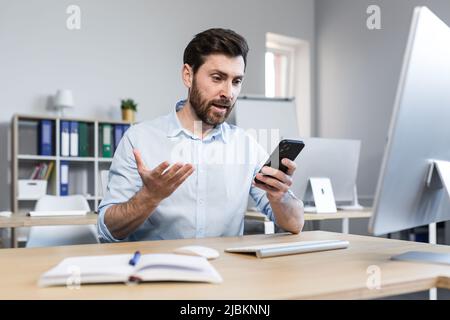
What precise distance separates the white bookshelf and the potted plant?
0.32 ft

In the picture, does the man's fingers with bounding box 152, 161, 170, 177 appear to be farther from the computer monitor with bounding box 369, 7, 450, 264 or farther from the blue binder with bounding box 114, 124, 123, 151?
the blue binder with bounding box 114, 124, 123, 151

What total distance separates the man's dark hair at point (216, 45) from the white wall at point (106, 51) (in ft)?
9.80

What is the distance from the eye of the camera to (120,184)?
1.63 m

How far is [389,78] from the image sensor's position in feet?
17.1

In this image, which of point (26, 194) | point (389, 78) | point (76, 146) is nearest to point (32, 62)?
point (76, 146)

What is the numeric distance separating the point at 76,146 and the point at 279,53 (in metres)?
3.06

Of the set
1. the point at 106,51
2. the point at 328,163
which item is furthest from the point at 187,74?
the point at 106,51

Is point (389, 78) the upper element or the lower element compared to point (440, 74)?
upper

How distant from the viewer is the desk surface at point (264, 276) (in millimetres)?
787

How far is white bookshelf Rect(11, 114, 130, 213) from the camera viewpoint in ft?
13.2

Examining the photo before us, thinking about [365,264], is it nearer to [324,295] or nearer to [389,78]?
[324,295]

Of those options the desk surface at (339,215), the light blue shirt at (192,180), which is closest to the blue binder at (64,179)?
the desk surface at (339,215)

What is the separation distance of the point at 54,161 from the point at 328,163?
2367 millimetres
